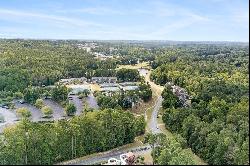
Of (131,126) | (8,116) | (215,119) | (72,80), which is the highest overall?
(215,119)

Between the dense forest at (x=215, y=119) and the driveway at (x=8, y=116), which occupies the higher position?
the dense forest at (x=215, y=119)

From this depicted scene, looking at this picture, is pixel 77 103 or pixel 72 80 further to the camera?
pixel 72 80

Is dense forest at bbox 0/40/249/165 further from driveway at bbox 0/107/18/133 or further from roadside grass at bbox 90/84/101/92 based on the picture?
roadside grass at bbox 90/84/101/92

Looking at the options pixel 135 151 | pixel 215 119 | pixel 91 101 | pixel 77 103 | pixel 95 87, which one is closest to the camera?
pixel 135 151

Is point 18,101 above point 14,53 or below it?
below

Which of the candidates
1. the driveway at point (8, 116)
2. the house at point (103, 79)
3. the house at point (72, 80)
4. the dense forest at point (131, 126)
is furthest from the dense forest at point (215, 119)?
the house at point (72, 80)

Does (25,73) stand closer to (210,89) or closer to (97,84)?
(97,84)

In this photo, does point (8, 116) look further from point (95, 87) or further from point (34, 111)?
point (95, 87)

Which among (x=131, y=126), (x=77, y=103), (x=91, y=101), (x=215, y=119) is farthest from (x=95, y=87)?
(x=215, y=119)

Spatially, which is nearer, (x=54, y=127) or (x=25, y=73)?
(x=54, y=127)

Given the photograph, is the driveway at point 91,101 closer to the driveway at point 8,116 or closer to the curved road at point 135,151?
the curved road at point 135,151

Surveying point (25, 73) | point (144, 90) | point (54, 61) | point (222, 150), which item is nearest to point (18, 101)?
point (25, 73)
